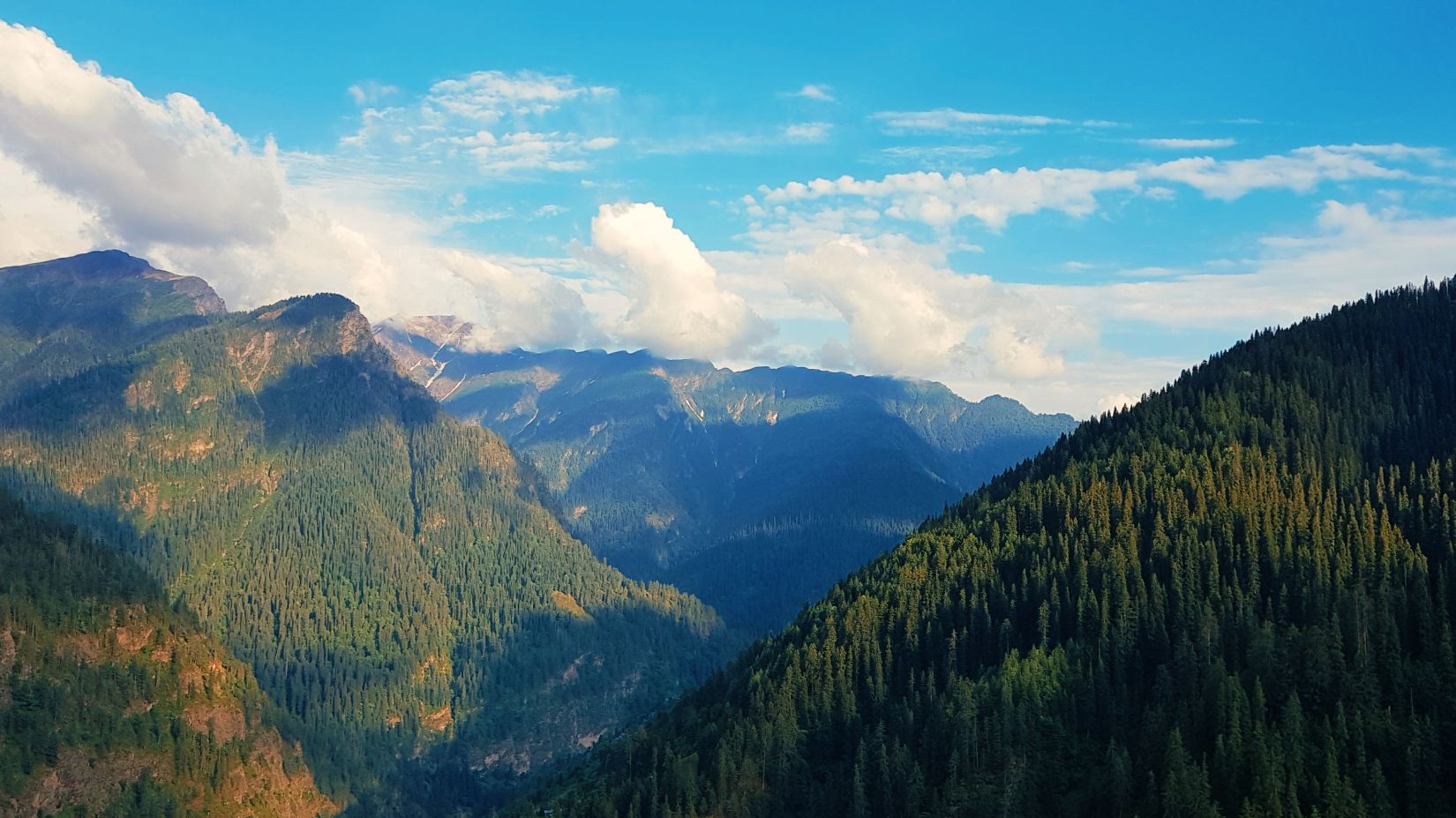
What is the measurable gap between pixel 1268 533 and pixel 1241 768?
7157cm

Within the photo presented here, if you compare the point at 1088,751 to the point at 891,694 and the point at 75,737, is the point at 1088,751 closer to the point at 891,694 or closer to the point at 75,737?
the point at 891,694

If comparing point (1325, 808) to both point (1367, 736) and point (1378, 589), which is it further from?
point (1378, 589)

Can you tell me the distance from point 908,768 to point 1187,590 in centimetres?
6076

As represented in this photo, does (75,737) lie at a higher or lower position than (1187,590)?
lower

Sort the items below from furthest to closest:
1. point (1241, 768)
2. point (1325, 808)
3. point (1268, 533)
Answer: point (1268, 533), point (1241, 768), point (1325, 808)

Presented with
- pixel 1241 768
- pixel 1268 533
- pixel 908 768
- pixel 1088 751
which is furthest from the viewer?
pixel 1268 533

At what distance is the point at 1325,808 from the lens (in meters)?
130

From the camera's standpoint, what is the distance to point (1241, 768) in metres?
138

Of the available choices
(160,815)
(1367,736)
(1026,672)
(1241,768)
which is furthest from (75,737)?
(1367,736)

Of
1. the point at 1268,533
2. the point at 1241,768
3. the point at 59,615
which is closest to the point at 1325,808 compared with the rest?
the point at 1241,768

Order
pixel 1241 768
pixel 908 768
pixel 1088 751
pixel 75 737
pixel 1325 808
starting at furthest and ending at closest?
pixel 75 737
pixel 908 768
pixel 1088 751
pixel 1241 768
pixel 1325 808

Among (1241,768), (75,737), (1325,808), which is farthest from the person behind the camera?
(75,737)

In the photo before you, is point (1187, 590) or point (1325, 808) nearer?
point (1325, 808)

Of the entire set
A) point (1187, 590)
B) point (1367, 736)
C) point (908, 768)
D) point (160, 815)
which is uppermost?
point (1187, 590)
